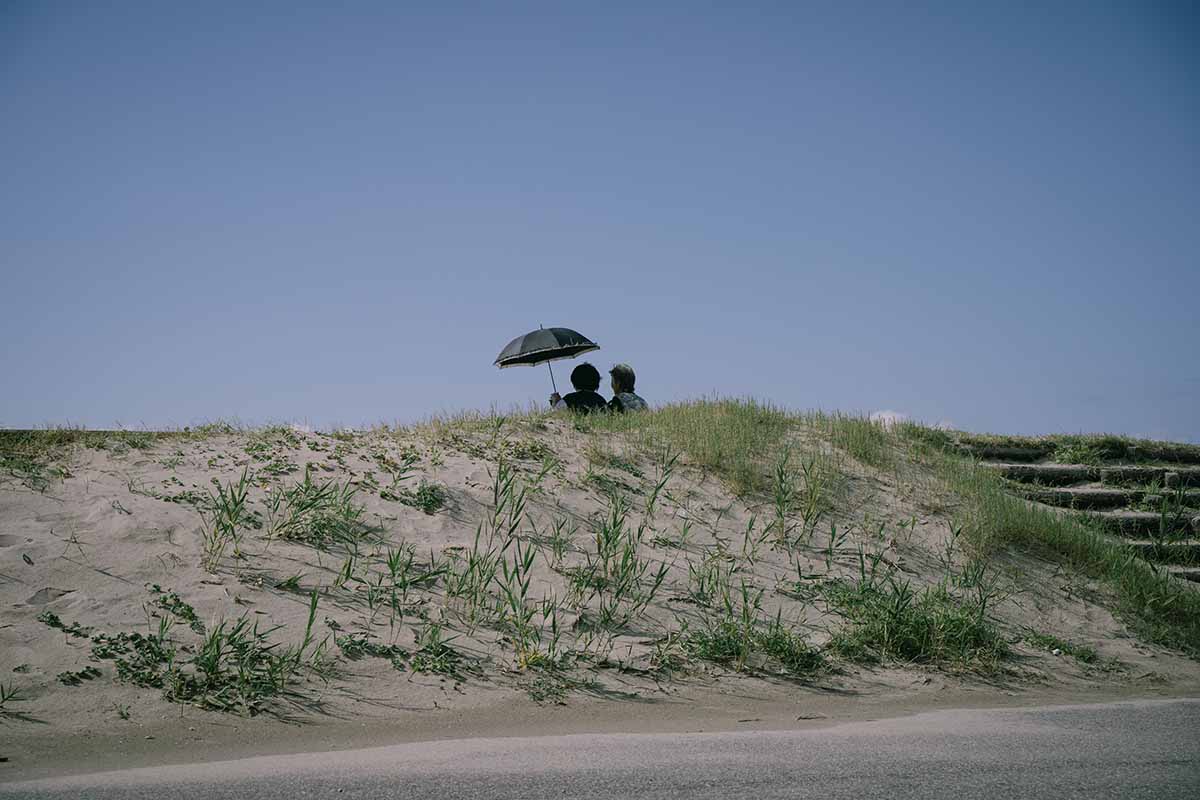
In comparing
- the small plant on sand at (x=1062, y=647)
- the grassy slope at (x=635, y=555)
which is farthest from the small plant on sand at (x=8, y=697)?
the small plant on sand at (x=1062, y=647)

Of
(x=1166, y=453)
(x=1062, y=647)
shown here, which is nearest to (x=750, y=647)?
(x=1062, y=647)

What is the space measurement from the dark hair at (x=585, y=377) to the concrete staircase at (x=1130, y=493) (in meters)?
5.18

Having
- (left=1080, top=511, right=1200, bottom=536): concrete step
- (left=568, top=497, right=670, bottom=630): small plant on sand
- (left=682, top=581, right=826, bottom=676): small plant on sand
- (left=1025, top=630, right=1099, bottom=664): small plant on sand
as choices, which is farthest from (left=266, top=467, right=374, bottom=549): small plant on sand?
(left=1080, top=511, right=1200, bottom=536): concrete step

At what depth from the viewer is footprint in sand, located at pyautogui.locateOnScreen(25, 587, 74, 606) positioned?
18.8ft

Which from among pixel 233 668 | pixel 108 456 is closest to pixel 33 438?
pixel 108 456

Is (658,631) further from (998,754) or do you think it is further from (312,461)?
(312,461)

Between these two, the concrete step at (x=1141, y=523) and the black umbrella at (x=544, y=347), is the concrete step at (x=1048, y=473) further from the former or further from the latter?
the black umbrella at (x=544, y=347)

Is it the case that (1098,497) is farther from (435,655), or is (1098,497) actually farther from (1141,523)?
(435,655)

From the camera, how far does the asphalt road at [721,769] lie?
3.91 metres

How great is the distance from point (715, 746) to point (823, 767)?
60 cm

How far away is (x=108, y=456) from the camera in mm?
8031

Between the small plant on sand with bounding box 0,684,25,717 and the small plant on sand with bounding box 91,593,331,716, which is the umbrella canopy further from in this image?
the small plant on sand with bounding box 0,684,25,717

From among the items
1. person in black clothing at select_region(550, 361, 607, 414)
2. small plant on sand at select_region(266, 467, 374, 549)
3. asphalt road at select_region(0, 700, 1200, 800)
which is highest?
person in black clothing at select_region(550, 361, 607, 414)

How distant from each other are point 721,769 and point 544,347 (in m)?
8.34
